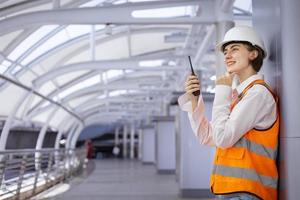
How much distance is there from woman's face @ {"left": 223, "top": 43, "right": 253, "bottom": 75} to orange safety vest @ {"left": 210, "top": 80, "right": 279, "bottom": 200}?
1.11 feet

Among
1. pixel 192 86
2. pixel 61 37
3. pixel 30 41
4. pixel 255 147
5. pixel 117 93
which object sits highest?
pixel 61 37

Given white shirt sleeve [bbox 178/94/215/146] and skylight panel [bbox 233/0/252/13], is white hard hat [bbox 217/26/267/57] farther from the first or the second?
skylight panel [bbox 233/0/252/13]

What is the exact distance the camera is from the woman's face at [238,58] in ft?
7.44

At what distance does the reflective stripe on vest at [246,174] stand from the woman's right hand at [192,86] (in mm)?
362

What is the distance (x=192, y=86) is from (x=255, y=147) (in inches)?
17.2

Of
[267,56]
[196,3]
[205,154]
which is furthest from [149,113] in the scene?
[267,56]

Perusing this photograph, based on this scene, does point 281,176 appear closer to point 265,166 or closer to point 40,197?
point 265,166

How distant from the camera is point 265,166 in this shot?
2096mm

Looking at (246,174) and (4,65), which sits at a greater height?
(4,65)

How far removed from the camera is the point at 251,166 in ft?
6.70

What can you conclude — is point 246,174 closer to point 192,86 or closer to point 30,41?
point 192,86

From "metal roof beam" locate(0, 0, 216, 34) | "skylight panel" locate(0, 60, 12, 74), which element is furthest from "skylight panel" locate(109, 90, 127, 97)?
"metal roof beam" locate(0, 0, 216, 34)

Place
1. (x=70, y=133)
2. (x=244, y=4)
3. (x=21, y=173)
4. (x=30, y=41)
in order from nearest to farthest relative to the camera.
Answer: (x=21, y=173) < (x=244, y=4) < (x=30, y=41) < (x=70, y=133)

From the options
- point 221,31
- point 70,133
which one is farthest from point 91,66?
point 70,133
